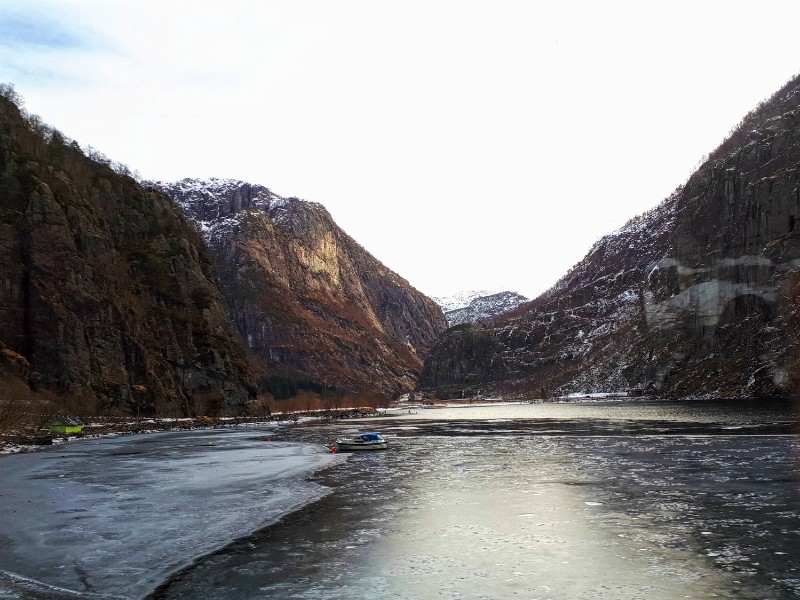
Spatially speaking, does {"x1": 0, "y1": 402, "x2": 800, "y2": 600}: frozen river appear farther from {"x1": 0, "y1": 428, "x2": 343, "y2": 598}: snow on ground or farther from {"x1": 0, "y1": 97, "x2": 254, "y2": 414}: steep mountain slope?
{"x1": 0, "y1": 97, "x2": 254, "y2": 414}: steep mountain slope

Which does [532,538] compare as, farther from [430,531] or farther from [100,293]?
[100,293]

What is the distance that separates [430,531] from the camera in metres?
22.4

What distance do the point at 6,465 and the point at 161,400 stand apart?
73.0m

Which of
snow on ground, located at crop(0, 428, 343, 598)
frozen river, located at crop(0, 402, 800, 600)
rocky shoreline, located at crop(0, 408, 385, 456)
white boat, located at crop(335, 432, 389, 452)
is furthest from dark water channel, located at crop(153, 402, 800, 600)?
rocky shoreline, located at crop(0, 408, 385, 456)

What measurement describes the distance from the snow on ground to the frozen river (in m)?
0.11

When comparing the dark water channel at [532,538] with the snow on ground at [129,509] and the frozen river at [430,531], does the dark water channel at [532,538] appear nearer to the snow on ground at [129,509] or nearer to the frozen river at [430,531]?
the frozen river at [430,531]

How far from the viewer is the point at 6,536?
22.2m

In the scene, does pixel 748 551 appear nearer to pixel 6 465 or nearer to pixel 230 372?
pixel 6 465

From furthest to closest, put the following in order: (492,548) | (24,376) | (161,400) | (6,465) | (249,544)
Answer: (161,400) → (24,376) → (6,465) → (249,544) → (492,548)

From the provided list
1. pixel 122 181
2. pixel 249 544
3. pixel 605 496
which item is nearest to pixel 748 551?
pixel 605 496

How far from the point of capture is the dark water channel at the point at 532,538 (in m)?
15.7

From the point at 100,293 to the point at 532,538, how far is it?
107 meters

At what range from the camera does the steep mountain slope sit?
99.0 metres

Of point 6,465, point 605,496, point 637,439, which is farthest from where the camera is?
point 637,439
